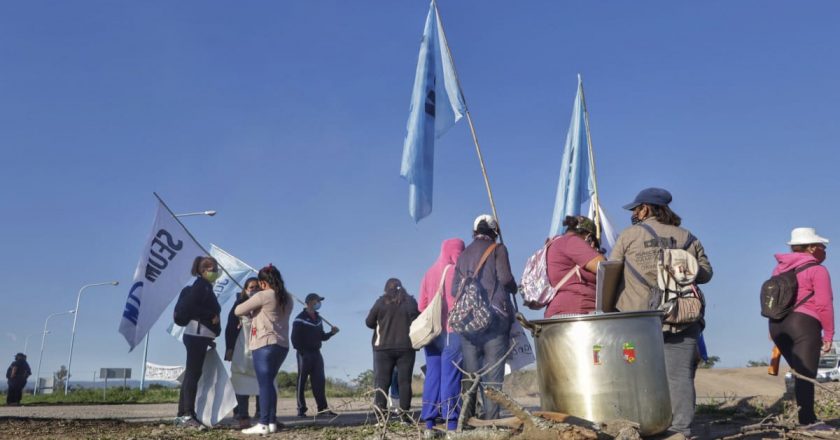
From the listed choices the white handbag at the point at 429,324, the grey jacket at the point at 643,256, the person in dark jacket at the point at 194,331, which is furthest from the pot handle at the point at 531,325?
the person in dark jacket at the point at 194,331

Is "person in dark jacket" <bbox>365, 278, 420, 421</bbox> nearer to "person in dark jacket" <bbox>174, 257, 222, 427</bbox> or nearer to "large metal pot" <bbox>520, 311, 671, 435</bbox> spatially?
"person in dark jacket" <bbox>174, 257, 222, 427</bbox>

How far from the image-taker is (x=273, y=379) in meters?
8.27

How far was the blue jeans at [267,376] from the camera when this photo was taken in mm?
8148

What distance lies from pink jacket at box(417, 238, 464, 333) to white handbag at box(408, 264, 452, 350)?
0.06 m

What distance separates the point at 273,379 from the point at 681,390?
458 cm

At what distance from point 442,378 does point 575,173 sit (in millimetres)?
5937

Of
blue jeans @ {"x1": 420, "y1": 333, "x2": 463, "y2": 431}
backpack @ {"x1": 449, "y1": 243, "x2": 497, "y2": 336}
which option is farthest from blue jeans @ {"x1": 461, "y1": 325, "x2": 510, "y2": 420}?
blue jeans @ {"x1": 420, "y1": 333, "x2": 463, "y2": 431}

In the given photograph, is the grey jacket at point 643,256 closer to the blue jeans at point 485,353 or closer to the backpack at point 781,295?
the blue jeans at point 485,353

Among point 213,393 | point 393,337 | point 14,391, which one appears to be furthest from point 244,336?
point 14,391

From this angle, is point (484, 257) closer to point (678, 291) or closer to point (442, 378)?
point (442, 378)

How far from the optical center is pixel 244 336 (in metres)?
9.07

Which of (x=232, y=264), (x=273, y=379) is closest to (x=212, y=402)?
(x=273, y=379)

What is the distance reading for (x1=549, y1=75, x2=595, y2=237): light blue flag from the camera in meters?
12.0

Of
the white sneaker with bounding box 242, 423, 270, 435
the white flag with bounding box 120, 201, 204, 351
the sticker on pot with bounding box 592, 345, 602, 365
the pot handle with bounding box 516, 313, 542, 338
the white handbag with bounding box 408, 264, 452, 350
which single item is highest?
the white flag with bounding box 120, 201, 204, 351
